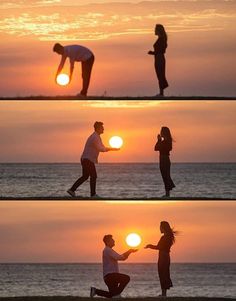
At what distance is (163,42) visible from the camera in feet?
73.2

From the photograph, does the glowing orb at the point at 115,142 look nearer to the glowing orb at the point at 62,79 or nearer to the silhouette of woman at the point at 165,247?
the glowing orb at the point at 62,79

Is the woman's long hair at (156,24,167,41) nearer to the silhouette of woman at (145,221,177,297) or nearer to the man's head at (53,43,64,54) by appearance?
the man's head at (53,43,64,54)

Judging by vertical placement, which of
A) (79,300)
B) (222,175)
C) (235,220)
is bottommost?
(79,300)

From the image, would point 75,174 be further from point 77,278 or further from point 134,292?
point 134,292

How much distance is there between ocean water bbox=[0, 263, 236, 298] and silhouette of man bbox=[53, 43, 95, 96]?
32.7 metres

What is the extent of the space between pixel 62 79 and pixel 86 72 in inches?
29.4

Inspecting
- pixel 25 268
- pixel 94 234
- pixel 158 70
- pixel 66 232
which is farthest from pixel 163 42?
pixel 25 268

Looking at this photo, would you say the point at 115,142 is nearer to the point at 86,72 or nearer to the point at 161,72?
the point at 86,72

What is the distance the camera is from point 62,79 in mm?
21688

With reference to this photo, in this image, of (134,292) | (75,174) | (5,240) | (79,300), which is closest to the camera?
(79,300)

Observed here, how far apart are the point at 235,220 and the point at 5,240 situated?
23.8ft

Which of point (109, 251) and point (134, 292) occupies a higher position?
point (134, 292)

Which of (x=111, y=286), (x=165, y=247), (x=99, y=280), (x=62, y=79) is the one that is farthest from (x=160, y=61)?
(x=99, y=280)

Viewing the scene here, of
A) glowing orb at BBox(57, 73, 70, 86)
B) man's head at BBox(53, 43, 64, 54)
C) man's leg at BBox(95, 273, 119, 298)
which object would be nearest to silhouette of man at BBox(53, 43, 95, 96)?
man's head at BBox(53, 43, 64, 54)
